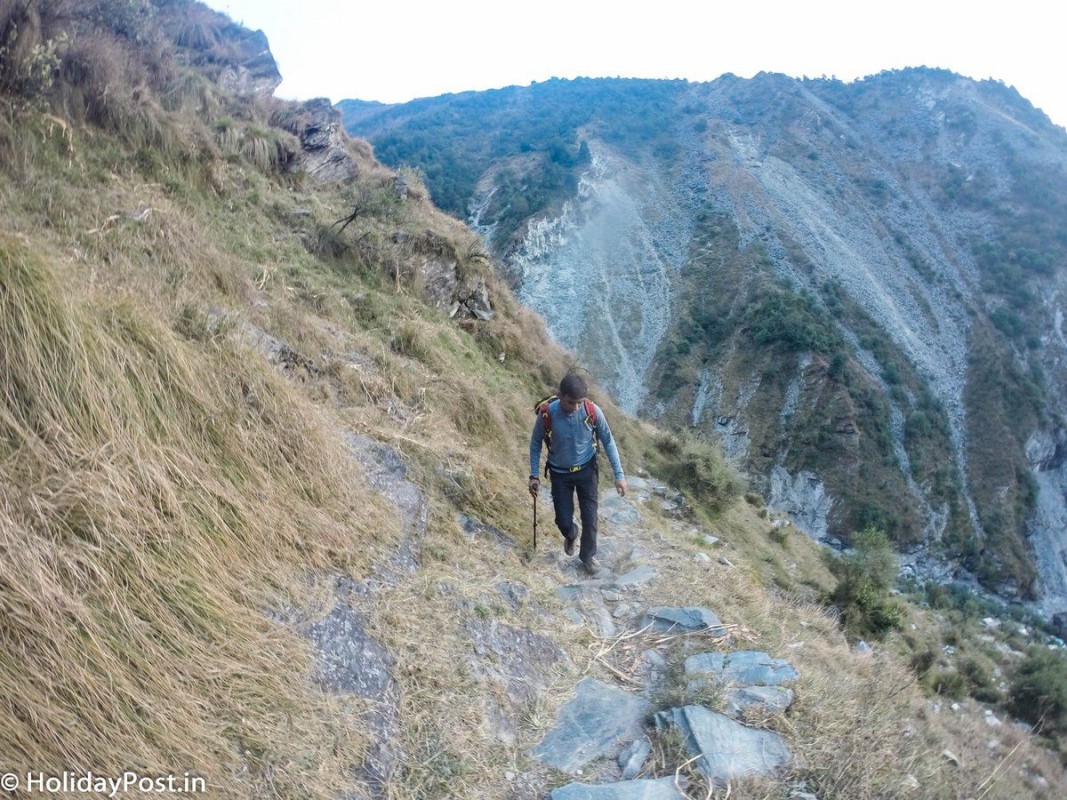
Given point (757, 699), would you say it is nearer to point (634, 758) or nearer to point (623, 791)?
point (634, 758)

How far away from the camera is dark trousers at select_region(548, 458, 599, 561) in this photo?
5.18 m

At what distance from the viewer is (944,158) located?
56719 millimetres

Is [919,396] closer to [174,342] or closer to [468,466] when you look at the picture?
[468,466]

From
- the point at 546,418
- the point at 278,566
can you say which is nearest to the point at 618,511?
the point at 546,418

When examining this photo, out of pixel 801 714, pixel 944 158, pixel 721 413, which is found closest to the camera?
pixel 801 714

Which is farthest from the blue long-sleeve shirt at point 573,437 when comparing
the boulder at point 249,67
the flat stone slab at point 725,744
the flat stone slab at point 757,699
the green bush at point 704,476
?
the boulder at point 249,67

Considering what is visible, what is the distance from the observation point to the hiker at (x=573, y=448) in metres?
4.99

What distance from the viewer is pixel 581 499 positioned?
5.25 meters

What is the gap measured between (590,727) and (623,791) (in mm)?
517

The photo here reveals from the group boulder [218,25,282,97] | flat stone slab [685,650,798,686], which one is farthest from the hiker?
boulder [218,25,282,97]

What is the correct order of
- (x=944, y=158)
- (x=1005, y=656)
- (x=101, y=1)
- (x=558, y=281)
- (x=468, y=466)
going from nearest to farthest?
(x=468, y=466) < (x=101, y=1) < (x=1005, y=656) < (x=558, y=281) < (x=944, y=158)

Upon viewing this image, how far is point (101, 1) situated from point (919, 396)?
4072 centimetres

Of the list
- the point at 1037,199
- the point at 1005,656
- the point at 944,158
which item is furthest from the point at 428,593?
the point at 944,158

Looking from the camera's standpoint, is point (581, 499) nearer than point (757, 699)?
No
